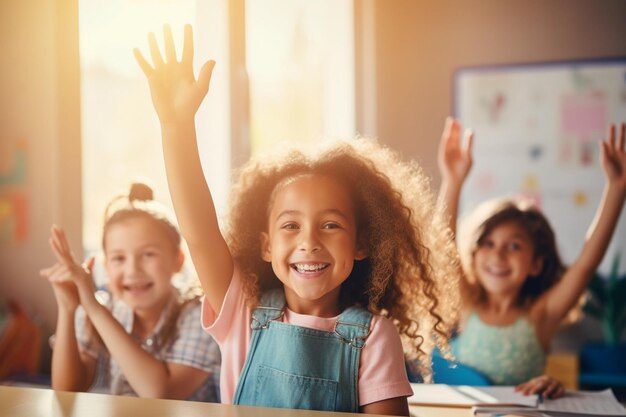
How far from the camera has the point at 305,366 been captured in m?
1.10

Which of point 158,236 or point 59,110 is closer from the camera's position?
point 158,236

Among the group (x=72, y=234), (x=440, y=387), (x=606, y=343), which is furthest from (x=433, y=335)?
(x=606, y=343)

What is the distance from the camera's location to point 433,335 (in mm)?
1366

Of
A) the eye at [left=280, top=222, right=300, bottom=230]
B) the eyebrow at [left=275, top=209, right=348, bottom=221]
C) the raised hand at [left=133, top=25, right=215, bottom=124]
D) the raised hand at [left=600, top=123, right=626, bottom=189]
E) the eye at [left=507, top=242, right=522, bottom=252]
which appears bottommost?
the eye at [left=507, top=242, right=522, bottom=252]

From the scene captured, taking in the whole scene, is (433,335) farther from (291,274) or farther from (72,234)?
A: (72,234)

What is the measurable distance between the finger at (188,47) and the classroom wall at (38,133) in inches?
63.4

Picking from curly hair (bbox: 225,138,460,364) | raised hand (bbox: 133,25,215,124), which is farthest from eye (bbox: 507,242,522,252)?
raised hand (bbox: 133,25,215,124)

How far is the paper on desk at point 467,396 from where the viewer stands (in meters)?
1.27

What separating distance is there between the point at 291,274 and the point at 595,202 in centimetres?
290

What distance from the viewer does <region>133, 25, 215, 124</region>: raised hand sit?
101 centimetres

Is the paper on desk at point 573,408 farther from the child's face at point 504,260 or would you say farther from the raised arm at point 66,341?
the raised arm at point 66,341

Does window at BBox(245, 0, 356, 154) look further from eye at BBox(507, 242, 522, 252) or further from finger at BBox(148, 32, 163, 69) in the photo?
finger at BBox(148, 32, 163, 69)

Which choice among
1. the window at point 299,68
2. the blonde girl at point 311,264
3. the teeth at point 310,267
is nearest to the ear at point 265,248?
the blonde girl at point 311,264

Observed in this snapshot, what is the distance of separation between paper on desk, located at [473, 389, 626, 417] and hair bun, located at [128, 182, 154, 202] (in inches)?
37.1
